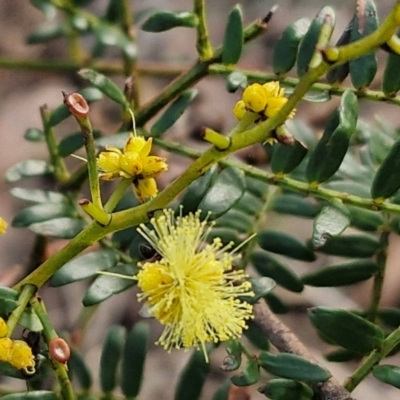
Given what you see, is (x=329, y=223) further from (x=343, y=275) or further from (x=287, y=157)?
(x=343, y=275)

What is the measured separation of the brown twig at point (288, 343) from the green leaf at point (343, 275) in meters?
0.07

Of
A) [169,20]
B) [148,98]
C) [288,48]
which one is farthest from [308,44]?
[148,98]

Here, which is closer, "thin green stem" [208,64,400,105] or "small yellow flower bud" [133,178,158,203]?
"small yellow flower bud" [133,178,158,203]

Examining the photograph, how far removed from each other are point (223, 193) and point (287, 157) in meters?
0.07

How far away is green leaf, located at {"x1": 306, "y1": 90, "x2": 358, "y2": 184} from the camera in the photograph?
635 millimetres

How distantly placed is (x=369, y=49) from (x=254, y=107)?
0.32ft

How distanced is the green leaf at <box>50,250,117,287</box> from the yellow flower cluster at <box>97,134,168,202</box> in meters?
0.13

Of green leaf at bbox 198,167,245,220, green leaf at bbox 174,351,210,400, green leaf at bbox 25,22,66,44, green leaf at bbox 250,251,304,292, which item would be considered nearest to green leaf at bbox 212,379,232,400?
green leaf at bbox 174,351,210,400

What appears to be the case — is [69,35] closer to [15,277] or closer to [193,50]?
[15,277]

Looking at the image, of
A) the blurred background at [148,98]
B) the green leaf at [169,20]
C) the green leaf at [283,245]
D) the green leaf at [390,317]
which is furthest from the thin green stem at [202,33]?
the blurred background at [148,98]

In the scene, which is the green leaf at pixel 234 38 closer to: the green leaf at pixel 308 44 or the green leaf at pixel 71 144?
the green leaf at pixel 308 44

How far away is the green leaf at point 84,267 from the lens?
682 millimetres

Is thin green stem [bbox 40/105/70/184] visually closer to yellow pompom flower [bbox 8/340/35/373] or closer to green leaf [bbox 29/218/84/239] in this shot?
green leaf [bbox 29/218/84/239]

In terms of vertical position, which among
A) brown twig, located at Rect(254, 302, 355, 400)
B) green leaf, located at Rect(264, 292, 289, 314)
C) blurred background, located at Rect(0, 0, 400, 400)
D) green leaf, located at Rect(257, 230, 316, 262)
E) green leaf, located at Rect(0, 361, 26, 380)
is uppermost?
green leaf, located at Rect(257, 230, 316, 262)
